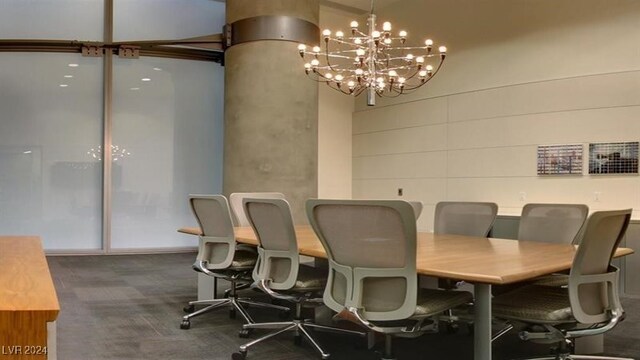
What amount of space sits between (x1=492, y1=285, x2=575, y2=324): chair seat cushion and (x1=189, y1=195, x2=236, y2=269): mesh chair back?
1.93 m

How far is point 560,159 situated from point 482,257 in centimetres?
403

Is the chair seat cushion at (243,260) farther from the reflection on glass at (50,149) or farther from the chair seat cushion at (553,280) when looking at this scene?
the reflection on glass at (50,149)

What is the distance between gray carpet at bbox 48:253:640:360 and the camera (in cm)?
335

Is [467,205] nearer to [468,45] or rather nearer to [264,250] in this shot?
[264,250]

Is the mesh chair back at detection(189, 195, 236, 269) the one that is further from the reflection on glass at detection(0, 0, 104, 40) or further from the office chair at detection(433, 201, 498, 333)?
the reflection on glass at detection(0, 0, 104, 40)

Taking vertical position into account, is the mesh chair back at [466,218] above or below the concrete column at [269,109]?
below

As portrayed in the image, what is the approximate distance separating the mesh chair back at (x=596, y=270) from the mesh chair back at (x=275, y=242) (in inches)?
Result: 60.6

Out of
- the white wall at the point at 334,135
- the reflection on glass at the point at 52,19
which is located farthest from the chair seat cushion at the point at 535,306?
the reflection on glass at the point at 52,19

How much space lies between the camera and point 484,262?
2539mm

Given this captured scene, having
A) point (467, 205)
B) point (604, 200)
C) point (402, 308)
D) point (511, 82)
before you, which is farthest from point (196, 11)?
point (402, 308)

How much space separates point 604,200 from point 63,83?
7258 millimetres

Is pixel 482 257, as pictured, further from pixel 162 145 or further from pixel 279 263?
pixel 162 145

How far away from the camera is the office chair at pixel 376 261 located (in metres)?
2.34

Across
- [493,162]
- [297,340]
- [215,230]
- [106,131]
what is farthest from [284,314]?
[106,131]
